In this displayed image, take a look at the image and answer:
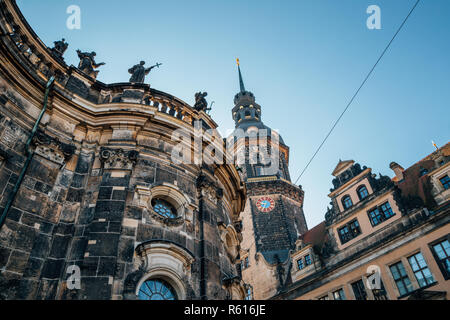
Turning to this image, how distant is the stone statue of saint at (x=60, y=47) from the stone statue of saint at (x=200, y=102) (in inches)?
202

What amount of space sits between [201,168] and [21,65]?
600 centimetres

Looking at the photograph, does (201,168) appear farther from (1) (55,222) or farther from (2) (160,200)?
(1) (55,222)

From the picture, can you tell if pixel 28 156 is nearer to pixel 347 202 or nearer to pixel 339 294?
pixel 339 294

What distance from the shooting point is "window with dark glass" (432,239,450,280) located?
628 inches

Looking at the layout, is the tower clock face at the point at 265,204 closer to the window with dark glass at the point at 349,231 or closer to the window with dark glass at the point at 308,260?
the window with dark glass at the point at 308,260

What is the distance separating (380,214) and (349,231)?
2488mm

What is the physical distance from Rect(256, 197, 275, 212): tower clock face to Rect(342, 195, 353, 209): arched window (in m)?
12.7

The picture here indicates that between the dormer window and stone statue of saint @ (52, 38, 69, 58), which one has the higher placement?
the dormer window

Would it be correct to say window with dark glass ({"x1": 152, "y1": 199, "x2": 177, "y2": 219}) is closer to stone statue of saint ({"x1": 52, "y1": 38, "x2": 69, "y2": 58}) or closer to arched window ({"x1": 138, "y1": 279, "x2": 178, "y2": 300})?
arched window ({"x1": 138, "y1": 279, "x2": 178, "y2": 300})

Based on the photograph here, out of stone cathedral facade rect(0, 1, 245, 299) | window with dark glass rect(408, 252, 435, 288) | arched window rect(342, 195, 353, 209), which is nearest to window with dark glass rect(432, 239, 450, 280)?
window with dark glass rect(408, 252, 435, 288)

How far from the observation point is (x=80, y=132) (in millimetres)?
10203

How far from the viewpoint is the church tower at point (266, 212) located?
31.0 meters

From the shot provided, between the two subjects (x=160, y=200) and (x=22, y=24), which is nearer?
(x=22, y=24)

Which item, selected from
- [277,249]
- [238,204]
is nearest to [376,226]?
[238,204]
